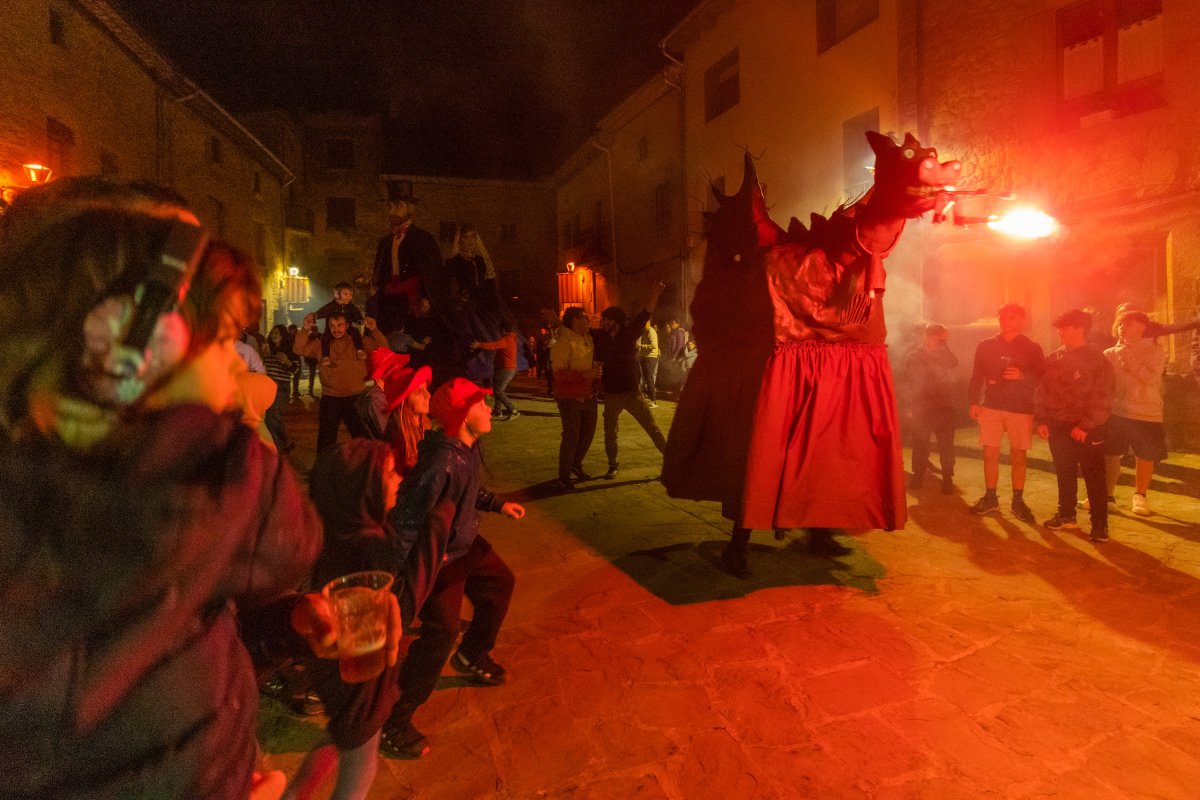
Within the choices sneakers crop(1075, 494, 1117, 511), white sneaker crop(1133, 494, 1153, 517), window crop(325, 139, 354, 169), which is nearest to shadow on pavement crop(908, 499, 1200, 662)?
sneakers crop(1075, 494, 1117, 511)

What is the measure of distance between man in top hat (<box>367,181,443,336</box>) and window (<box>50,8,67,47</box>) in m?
15.1

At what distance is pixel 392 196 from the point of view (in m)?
Answer: 5.50

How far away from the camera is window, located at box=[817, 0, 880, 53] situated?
13.0m

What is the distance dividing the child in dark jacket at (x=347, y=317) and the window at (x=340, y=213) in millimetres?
31330

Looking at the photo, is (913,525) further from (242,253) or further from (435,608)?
(242,253)

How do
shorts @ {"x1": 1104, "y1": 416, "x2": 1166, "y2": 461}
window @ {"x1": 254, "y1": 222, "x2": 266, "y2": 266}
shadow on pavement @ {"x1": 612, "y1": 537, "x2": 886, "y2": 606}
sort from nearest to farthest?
shadow on pavement @ {"x1": 612, "y1": 537, "x2": 886, "y2": 606}
shorts @ {"x1": 1104, "y1": 416, "x2": 1166, "y2": 461}
window @ {"x1": 254, "y1": 222, "x2": 266, "y2": 266}

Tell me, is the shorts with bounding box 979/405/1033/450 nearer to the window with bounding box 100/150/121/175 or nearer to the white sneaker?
the white sneaker

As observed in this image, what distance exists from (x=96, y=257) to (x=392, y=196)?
482cm

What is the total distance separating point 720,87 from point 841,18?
501 centimetres

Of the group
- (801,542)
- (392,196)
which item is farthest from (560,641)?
(392,196)

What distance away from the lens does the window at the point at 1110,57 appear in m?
8.73

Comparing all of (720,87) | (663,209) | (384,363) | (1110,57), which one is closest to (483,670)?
(384,363)

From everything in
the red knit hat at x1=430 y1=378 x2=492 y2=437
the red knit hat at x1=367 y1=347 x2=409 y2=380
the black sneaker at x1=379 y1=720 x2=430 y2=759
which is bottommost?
the black sneaker at x1=379 y1=720 x2=430 y2=759

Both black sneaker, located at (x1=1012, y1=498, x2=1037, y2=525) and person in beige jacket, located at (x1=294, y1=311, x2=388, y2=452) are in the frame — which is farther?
person in beige jacket, located at (x1=294, y1=311, x2=388, y2=452)
